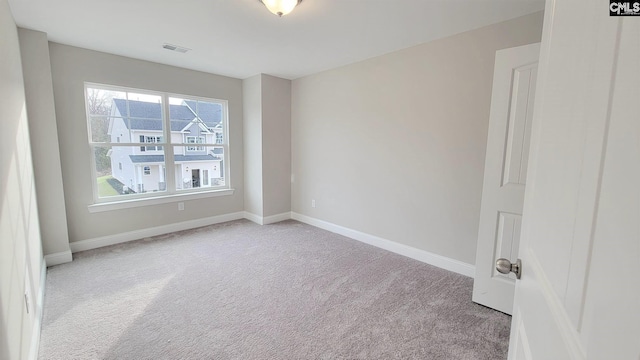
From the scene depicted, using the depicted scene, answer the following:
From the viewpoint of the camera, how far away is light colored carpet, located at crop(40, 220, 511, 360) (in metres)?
1.83

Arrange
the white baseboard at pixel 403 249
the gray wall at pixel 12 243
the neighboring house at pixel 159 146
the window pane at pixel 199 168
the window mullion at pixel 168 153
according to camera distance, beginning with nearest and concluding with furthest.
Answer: the gray wall at pixel 12 243 < the white baseboard at pixel 403 249 < the neighboring house at pixel 159 146 < the window mullion at pixel 168 153 < the window pane at pixel 199 168

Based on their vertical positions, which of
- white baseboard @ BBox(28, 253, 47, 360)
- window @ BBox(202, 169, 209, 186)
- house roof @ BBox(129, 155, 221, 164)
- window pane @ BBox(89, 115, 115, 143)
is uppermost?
window pane @ BBox(89, 115, 115, 143)

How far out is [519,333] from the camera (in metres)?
0.86

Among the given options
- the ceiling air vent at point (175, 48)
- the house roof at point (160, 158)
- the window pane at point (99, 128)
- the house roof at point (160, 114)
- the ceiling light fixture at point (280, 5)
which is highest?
the ceiling air vent at point (175, 48)

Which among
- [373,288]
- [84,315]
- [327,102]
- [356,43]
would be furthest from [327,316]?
[327,102]

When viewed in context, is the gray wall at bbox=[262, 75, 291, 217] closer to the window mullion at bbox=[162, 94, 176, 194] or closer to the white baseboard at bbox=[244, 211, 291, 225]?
the white baseboard at bbox=[244, 211, 291, 225]

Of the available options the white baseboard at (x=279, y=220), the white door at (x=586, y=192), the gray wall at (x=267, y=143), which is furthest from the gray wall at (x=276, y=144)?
the white door at (x=586, y=192)

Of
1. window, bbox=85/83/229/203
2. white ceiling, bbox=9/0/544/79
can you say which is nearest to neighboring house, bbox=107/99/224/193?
window, bbox=85/83/229/203

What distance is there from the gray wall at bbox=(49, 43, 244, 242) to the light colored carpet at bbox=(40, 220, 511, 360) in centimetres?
40

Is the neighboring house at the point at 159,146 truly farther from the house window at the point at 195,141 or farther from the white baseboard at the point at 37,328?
the white baseboard at the point at 37,328

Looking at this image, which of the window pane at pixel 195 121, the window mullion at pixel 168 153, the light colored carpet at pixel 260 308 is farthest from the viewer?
the window pane at pixel 195 121

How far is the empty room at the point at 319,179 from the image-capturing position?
518mm

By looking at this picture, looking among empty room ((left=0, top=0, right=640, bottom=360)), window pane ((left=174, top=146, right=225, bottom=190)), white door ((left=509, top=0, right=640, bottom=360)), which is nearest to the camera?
white door ((left=509, top=0, right=640, bottom=360))

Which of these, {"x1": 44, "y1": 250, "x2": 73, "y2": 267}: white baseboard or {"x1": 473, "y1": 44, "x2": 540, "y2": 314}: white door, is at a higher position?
{"x1": 473, "y1": 44, "x2": 540, "y2": 314}: white door
